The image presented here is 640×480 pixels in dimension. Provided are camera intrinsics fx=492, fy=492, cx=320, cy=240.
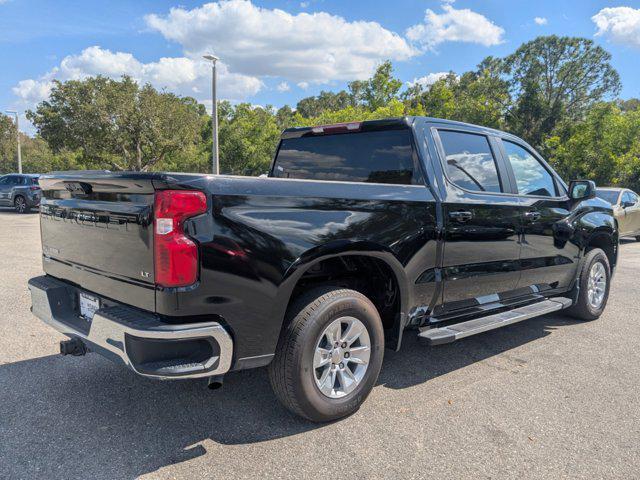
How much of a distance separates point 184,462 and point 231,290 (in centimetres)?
100

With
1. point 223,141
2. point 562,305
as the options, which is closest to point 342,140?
point 562,305

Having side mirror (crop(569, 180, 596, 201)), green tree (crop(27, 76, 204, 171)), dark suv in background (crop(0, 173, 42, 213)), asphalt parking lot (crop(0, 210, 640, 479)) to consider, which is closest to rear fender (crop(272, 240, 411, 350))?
asphalt parking lot (crop(0, 210, 640, 479))

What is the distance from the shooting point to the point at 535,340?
4973mm

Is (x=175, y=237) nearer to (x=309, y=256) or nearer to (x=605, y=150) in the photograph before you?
(x=309, y=256)

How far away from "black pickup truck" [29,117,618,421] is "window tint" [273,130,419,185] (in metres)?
0.01

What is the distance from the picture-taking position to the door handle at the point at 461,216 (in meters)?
3.70

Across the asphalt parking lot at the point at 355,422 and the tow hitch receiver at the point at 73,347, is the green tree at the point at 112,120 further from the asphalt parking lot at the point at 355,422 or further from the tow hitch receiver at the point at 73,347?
the tow hitch receiver at the point at 73,347

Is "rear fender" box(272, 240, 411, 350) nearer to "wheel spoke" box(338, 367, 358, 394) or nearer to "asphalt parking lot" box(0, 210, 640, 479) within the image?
"wheel spoke" box(338, 367, 358, 394)

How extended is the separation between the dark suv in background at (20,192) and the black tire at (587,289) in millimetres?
19557

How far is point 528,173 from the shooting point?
4.75 meters

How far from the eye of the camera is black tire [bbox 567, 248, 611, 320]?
213 inches

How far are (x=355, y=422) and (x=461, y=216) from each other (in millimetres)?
1698

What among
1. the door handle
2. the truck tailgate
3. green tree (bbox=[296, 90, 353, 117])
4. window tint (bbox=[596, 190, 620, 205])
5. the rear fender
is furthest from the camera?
green tree (bbox=[296, 90, 353, 117])

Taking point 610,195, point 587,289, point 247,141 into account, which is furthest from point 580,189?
point 247,141
